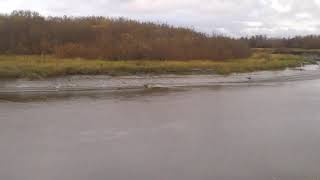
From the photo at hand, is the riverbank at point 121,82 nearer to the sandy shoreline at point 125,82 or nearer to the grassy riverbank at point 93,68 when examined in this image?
the sandy shoreline at point 125,82

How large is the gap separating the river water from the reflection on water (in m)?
0.02

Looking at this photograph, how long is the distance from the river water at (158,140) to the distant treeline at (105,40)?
2628 cm

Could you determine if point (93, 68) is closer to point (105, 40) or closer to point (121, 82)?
point (121, 82)

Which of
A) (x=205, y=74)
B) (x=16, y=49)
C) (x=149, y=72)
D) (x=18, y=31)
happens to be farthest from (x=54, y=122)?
(x=18, y=31)

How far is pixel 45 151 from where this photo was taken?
483 inches

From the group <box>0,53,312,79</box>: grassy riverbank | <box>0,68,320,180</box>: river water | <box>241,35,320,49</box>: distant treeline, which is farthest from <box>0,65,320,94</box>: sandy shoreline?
<box>241,35,320,49</box>: distant treeline

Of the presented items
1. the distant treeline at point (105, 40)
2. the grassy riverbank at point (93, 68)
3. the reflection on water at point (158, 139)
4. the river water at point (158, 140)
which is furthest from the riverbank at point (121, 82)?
the distant treeline at point (105, 40)

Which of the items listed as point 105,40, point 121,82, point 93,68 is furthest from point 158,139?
point 105,40

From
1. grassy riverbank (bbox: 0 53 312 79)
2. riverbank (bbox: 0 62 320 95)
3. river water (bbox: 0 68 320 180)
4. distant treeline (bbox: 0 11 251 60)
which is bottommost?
river water (bbox: 0 68 320 180)

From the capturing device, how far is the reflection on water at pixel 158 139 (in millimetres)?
10578

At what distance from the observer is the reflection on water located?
10.6 metres

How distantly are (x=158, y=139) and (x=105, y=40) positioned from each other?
40841mm

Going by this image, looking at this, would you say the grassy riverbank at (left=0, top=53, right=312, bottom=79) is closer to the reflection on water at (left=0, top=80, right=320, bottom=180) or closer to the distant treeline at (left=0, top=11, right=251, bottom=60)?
the distant treeline at (left=0, top=11, right=251, bottom=60)

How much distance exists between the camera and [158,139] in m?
14.0
